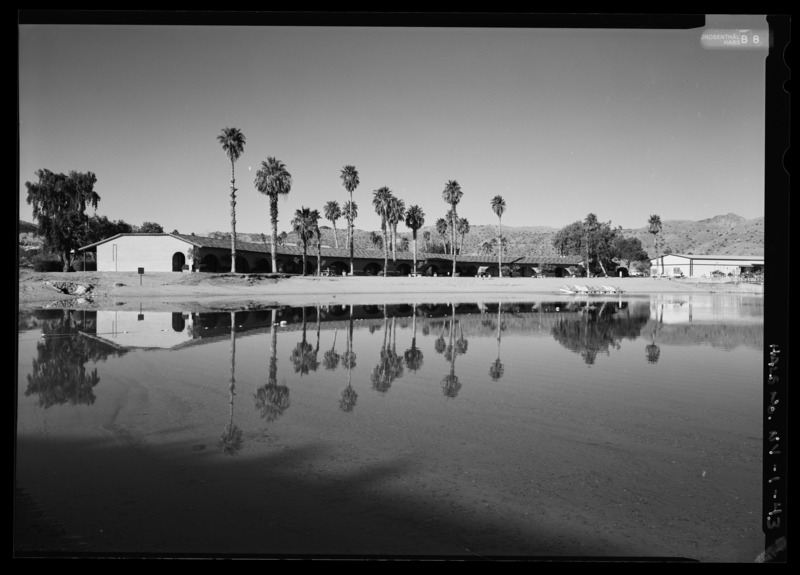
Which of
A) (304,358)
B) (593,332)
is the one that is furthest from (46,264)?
(593,332)

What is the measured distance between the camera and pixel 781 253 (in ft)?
7.08

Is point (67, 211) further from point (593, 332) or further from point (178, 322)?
point (593, 332)

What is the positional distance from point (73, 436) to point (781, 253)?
5.96m

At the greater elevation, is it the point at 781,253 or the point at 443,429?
the point at 781,253

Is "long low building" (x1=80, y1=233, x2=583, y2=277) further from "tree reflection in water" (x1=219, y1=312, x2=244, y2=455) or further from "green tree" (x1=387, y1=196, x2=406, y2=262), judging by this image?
"tree reflection in water" (x1=219, y1=312, x2=244, y2=455)

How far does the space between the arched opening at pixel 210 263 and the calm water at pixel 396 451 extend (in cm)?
3115

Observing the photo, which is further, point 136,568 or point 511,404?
point 511,404

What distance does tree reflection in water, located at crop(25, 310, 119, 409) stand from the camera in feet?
23.4

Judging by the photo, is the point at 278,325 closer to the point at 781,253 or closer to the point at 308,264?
the point at 781,253

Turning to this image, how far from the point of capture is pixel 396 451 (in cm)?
513

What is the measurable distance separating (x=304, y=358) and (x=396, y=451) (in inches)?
230

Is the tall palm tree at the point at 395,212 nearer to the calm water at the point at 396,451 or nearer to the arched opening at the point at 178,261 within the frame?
the arched opening at the point at 178,261

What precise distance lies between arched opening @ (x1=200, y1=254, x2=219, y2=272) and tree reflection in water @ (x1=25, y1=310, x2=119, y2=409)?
25.3 m

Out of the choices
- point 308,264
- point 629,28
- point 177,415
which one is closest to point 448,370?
point 177,415
